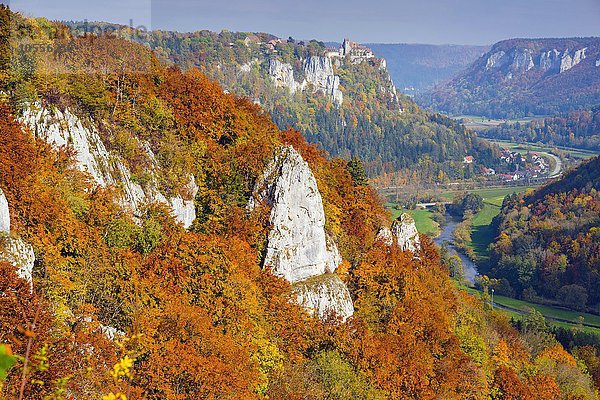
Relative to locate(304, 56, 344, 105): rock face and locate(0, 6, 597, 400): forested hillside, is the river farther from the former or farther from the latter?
locate(304, 56, 344, 105): rock face

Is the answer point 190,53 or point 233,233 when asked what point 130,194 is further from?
point 190,53

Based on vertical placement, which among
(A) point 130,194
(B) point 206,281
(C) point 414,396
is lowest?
(C) point 414,396

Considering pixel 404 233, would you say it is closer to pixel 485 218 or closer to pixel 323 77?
pixel 485 218

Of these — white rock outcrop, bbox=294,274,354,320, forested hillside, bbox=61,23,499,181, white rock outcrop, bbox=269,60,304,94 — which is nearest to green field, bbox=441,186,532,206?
forested hillside, bbox=61,23,499,181

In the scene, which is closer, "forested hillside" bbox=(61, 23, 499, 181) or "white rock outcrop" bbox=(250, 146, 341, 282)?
"white rock outcrop" bbox=(250, 146, 341, 282)

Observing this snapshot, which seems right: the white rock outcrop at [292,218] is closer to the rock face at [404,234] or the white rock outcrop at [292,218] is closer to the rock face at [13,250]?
the rock face at [404,234]

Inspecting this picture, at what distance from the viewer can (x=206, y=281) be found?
2264cm

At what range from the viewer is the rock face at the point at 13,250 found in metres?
16.8

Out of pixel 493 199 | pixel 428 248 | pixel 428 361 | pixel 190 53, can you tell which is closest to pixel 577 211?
pixel 493 199

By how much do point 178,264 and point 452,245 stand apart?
84.5m

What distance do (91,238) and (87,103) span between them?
6913mm

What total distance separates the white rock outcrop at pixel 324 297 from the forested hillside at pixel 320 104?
Result: 130943 mm

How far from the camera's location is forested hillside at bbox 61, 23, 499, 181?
16488cm

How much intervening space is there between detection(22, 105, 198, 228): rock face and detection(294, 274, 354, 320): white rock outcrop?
6.49 meters
